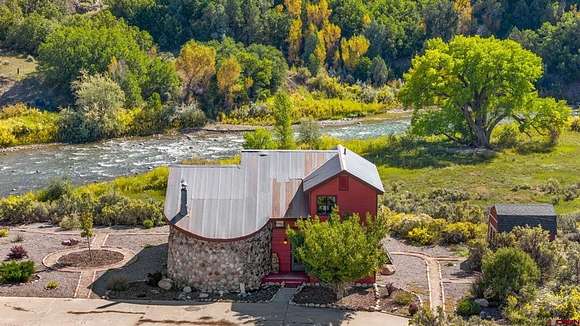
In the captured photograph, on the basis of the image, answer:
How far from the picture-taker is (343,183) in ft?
116

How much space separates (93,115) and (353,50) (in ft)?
143

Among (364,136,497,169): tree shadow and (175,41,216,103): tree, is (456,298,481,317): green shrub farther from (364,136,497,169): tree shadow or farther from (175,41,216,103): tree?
(175,41,216,103): tree

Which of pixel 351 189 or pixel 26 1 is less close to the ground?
pixel 26 1

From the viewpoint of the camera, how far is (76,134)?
78438 millimetres

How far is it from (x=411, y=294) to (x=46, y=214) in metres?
24.1

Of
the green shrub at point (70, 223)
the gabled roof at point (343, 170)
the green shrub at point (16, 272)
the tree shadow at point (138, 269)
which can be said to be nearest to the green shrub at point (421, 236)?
the gabled roof at point (343, 170)

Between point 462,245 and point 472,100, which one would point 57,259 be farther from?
point 472,100

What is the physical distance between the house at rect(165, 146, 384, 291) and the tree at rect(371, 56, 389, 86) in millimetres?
71987

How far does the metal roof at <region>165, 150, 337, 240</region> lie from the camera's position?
1373 inches

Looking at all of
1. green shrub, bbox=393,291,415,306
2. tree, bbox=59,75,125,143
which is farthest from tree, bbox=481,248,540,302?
tree, bbox=59,75,125,143

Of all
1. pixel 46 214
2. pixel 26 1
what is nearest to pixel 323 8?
pixel 26 1

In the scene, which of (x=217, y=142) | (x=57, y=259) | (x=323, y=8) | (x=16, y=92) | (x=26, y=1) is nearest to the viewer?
(x=57, y=259)

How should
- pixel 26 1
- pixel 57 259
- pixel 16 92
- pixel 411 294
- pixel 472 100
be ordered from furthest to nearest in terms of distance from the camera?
pixel 26 1 < pixel 16 92 < pixel 472 100 < pixel 57 259 < pixel 411 294

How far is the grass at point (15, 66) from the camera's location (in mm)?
90062
